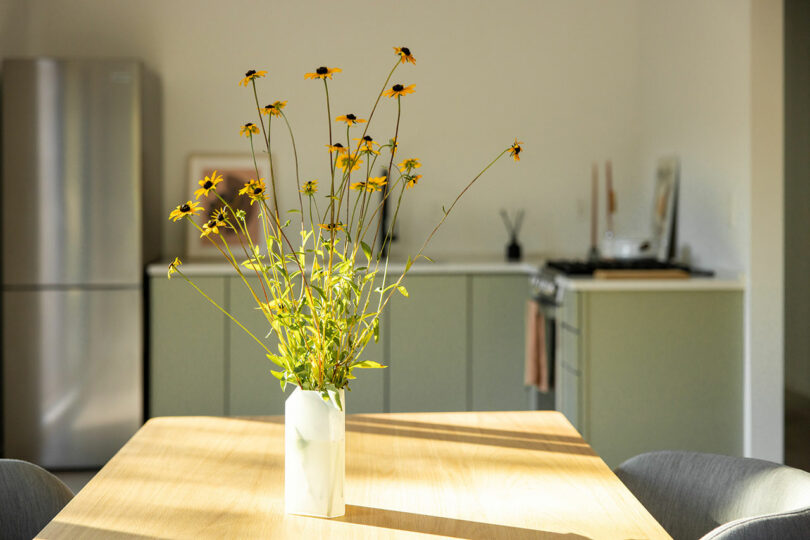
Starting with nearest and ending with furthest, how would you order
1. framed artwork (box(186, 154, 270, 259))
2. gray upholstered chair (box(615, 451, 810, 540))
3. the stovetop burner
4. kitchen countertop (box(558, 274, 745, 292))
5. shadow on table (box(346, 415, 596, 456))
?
1. gray upholstered chair (box(615, 451, 810, 540))
2. shadow on table (box(346, 415, 596, 456))
3. kitchen countertop (box(558, 274, 745, 292))
4. the stovetop burner
5. framed artwork (box(186, 154, 270, 259))

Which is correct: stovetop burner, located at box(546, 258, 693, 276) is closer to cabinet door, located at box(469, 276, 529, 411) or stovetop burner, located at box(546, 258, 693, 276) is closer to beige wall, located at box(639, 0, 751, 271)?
beige wall, located at box(639, 0, 751, 271)

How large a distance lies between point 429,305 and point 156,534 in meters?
3.05

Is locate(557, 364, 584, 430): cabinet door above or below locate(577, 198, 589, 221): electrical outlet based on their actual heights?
below

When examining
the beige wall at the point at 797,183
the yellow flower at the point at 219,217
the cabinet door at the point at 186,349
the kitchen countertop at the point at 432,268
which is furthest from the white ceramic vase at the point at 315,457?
the beige wall at the point at 797,183

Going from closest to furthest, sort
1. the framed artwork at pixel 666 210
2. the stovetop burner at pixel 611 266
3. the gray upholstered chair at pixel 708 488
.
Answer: the gray upholstered chair at pixel 708 488, the stovetop burner at pixel 611 266, the framed artwork at pixel 666 210

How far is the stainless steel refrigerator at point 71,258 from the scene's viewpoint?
156 inches

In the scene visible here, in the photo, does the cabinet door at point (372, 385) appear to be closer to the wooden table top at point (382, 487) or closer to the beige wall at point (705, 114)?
the beige wall at point (705, 114)

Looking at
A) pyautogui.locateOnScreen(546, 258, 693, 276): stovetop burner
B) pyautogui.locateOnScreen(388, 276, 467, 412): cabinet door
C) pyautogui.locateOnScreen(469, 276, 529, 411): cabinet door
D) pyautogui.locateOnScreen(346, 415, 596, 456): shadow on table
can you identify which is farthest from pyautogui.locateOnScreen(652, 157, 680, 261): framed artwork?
pyautogui.locateOnScreen(346, 415, 596, 456): shadow on table

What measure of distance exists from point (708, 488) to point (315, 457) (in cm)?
83

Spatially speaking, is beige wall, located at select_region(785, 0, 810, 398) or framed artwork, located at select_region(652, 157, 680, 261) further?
beige wall, located at select_region(785, 0, 810, 398)

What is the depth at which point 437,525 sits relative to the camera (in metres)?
1.24

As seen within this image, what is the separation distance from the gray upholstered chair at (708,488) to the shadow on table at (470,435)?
7.4 inches

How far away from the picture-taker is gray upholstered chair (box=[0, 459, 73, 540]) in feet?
5.39

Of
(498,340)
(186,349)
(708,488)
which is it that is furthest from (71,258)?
(708,488)
